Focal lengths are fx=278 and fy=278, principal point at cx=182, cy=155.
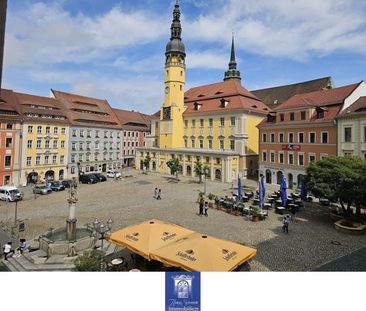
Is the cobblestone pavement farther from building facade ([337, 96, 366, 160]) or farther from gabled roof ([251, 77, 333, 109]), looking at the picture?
gabled roof ([251, 77, 333, 109])

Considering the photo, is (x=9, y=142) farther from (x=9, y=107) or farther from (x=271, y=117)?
(x=271, y=117)

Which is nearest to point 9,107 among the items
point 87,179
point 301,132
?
point 87,179

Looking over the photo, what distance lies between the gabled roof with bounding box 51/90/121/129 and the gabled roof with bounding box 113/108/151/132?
1.00 meters

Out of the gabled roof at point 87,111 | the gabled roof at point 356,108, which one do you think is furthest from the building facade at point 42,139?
the gabled roof at point 356,108

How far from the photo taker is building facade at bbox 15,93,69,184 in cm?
1919

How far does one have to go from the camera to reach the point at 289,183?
19641 mm

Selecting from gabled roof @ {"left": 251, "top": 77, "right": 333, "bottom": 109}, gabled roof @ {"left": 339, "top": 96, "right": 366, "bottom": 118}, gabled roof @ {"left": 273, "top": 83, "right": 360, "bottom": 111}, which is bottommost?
gabled roof @ {"left": 339, "top": 96, "right": 366, "bottom": 118}

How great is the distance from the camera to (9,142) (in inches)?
707

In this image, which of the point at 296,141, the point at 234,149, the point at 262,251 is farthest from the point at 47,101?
the point at 262,251

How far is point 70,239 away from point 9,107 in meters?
14.6

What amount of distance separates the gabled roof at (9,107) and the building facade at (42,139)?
1.24 ft

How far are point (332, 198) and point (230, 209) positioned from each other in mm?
4167

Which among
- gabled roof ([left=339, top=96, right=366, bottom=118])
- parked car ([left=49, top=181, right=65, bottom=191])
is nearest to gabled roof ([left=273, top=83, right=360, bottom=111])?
gabled roof ([left=339, top=96, right=366, bottom=118])
